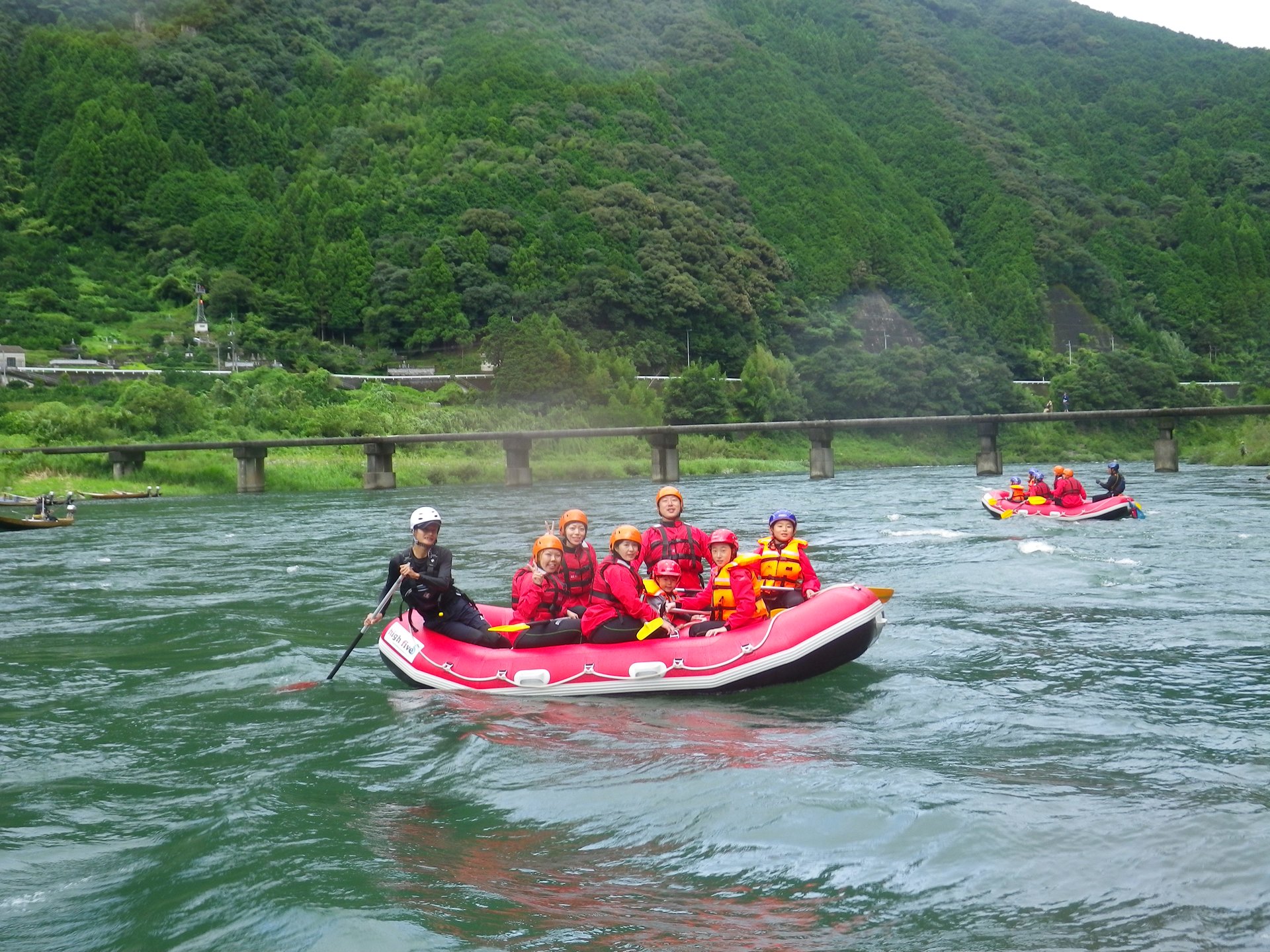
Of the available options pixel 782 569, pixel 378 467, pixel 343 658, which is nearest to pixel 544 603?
pixel 343 658

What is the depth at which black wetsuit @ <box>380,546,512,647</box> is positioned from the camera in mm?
11641

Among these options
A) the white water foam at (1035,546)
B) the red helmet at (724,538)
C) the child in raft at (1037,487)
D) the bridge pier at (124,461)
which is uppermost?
the bridge pier at (124,461)

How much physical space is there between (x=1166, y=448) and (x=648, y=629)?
51207 millimetres

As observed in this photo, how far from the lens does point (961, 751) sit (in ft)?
30.8

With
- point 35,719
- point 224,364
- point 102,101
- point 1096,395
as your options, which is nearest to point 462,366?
point 224,364

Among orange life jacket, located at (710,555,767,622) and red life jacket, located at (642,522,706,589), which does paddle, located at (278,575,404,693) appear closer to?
red life jacket, located at (642,522,706,589)

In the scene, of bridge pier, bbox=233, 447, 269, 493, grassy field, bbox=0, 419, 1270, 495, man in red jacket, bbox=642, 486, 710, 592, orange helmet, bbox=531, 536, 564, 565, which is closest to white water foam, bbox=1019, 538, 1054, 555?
man in red jacket, bbox=642, 486, 710, 592

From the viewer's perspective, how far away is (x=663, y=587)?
12500 mm

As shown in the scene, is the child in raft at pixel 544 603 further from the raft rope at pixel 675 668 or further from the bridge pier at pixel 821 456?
the bridge pier at pixel 821 456

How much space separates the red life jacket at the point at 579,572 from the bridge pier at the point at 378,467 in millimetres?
41013

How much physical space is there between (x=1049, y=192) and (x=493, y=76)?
6989cm

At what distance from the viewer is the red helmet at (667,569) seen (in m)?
12.0

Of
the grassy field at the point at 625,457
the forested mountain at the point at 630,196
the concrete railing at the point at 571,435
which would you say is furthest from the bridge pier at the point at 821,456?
the forested mountain at the point at 630,196

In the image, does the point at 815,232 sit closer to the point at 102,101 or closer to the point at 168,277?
the point at 168,277
